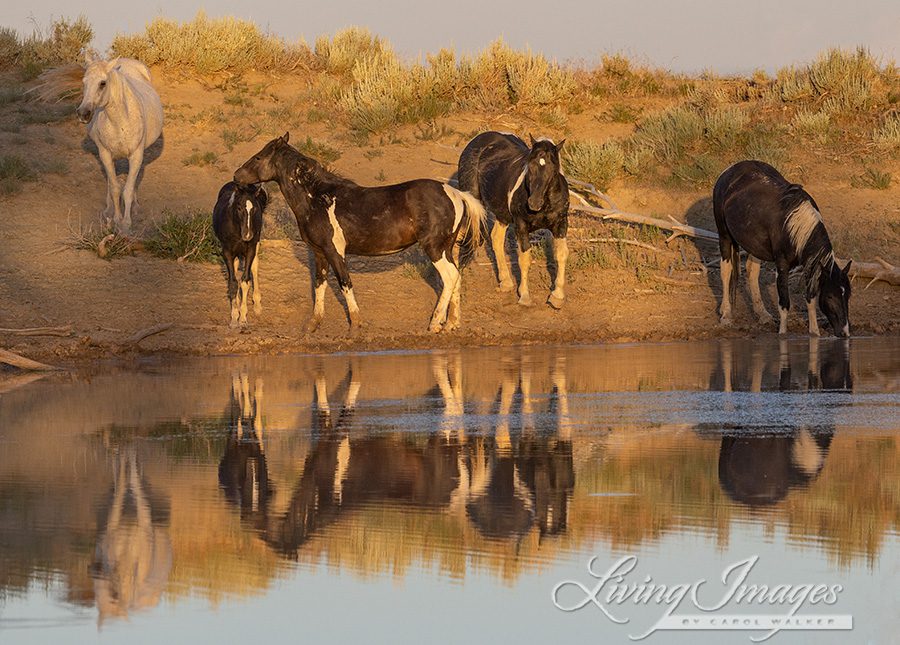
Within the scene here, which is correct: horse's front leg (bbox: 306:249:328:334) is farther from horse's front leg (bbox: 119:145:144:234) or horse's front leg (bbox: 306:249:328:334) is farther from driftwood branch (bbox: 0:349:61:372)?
horse's front leg (bbox: 119:145:144:234)

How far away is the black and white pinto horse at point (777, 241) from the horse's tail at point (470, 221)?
136 inches

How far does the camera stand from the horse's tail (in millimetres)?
18016

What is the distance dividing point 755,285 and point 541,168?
3522mm

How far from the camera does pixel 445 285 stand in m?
18.0

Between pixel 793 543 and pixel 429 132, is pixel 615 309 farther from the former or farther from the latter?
pixel 793 543

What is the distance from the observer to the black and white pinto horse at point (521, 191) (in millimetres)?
18484

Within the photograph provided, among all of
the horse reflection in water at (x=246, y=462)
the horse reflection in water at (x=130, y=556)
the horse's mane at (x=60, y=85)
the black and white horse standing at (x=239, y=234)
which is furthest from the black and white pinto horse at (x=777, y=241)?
the horse's mane at (x=60, y=85)

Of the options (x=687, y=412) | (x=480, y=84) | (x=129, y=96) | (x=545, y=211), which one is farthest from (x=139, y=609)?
(x=480, y=84)

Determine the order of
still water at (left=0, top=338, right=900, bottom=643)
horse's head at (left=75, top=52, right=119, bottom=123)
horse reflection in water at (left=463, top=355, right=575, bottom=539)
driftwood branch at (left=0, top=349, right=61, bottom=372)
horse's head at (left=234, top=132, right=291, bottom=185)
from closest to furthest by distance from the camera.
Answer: still water at (left=0, top=338, right=900, bottom=643)
horse reflection in water at (left=463, top=355, right=575, bottom=539)
driftwood branch at (left=0, top=349, right=61, bottom=372)
horse's head at (left=234, top=132, right=291, bottom=185)
horse's head at (left=75, top=52, right=119, bottom=123)

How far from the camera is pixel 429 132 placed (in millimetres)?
27219

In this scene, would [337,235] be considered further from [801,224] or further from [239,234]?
[801,224]

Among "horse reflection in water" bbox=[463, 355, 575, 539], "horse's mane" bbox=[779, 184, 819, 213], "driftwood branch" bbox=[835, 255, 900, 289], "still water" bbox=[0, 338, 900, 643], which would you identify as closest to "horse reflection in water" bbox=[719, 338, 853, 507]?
"still water" bbox=[0, 338, 900, 643]

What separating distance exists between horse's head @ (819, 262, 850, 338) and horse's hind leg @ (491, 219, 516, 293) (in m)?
4.27

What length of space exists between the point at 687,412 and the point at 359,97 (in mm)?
17640
